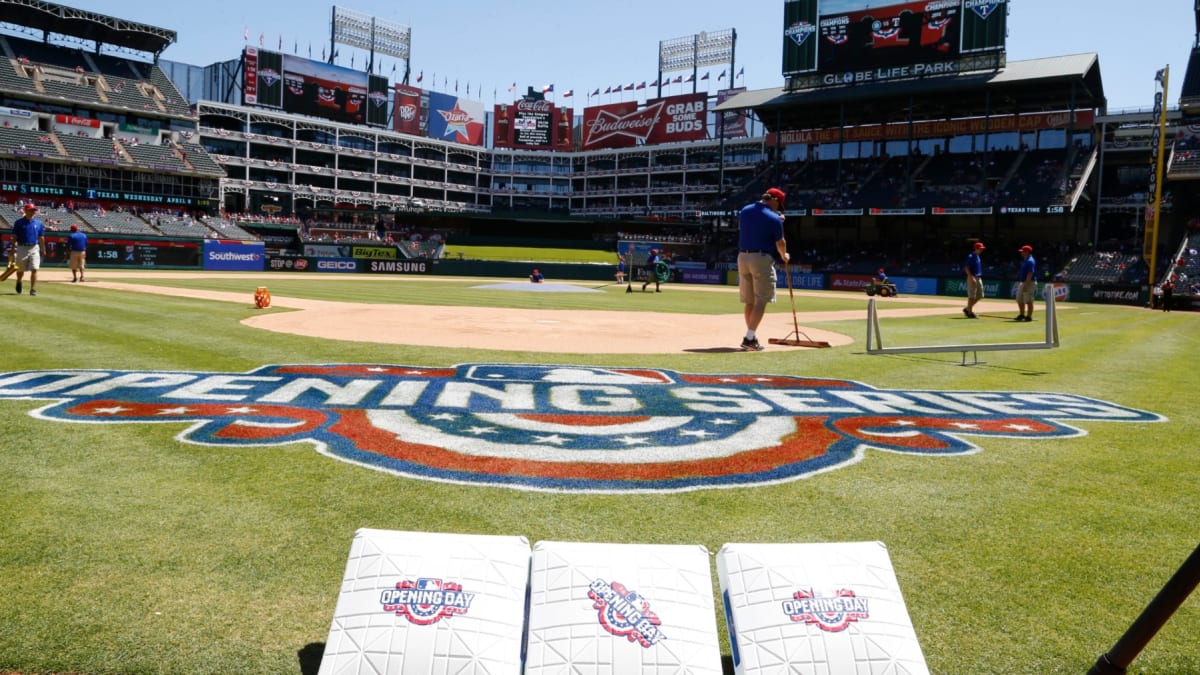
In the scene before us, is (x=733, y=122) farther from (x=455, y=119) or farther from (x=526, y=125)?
(x=455, y=119)

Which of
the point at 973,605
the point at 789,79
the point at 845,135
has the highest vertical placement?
the point at 789,79

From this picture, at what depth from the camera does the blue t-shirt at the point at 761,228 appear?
1190cm

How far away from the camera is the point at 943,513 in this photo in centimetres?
443

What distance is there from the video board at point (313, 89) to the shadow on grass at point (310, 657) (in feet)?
301

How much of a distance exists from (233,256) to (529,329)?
138ft

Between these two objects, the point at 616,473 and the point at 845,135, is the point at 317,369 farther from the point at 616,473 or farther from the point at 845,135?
the point at 845,135

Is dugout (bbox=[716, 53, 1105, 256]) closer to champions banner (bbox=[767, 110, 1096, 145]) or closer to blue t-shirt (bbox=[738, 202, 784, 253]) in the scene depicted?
champions banner (bbox=[767, 110, 1096, 145])

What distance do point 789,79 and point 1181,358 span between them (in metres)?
54.2

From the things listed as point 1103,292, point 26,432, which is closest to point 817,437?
point 26,432

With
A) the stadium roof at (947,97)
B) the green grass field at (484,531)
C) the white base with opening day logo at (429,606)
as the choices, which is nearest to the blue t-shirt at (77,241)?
the green grass field at (484,531)

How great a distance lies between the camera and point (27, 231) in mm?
17656

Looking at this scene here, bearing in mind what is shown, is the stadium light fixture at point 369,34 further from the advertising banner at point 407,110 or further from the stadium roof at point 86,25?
the stadium roof at point 86,25

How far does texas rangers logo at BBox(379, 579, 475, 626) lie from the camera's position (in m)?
2.60

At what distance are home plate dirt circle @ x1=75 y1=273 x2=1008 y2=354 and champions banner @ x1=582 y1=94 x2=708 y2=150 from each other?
76.5 metres
